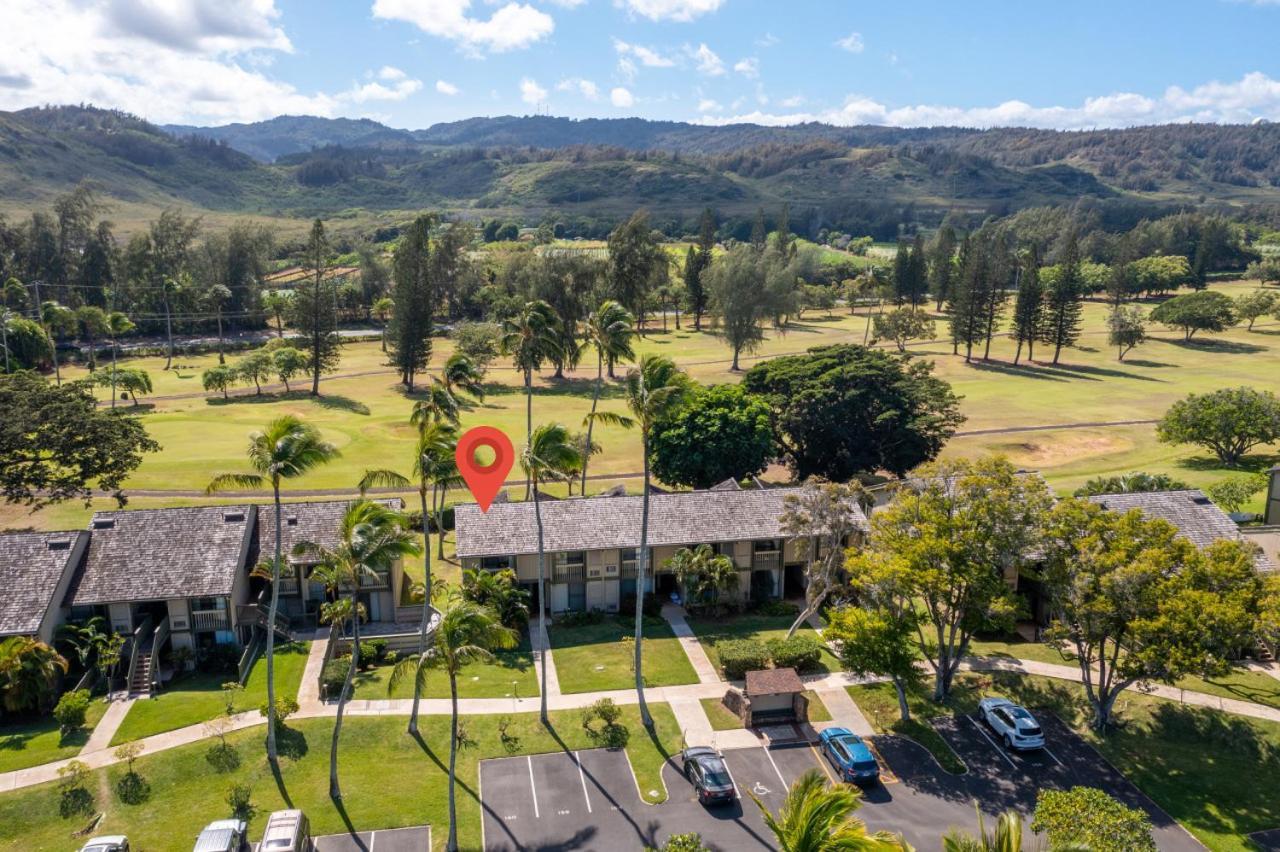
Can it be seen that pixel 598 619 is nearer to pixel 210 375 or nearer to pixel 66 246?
pixel 210 375

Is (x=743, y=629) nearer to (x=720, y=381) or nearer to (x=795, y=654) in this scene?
(x=795, y=654)

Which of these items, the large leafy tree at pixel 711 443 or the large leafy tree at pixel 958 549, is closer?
the large leafy tree at pixel 958 549

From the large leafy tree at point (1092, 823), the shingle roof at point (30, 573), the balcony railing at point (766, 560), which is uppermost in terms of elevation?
the shingle roof at point (30, 573)

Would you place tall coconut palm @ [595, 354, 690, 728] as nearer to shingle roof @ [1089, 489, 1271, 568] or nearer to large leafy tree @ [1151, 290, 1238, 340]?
shingle roof @ [1089, 489, 1271, 568]

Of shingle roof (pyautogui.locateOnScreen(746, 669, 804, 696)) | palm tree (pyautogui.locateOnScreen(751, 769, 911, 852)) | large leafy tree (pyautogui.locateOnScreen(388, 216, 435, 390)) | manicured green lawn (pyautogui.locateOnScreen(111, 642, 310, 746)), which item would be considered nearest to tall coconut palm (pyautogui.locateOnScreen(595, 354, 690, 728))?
shingle roof (pyautogui.locateOnScreen(746, 669, 804, 696))

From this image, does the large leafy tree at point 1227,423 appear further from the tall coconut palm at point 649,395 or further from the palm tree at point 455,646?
the palm tree at point 455,646

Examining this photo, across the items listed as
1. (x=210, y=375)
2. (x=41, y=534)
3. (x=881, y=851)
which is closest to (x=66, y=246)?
(x=210, y=375)

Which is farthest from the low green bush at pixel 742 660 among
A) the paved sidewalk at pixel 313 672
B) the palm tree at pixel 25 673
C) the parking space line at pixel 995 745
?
the palm tree at pixel 25 673
